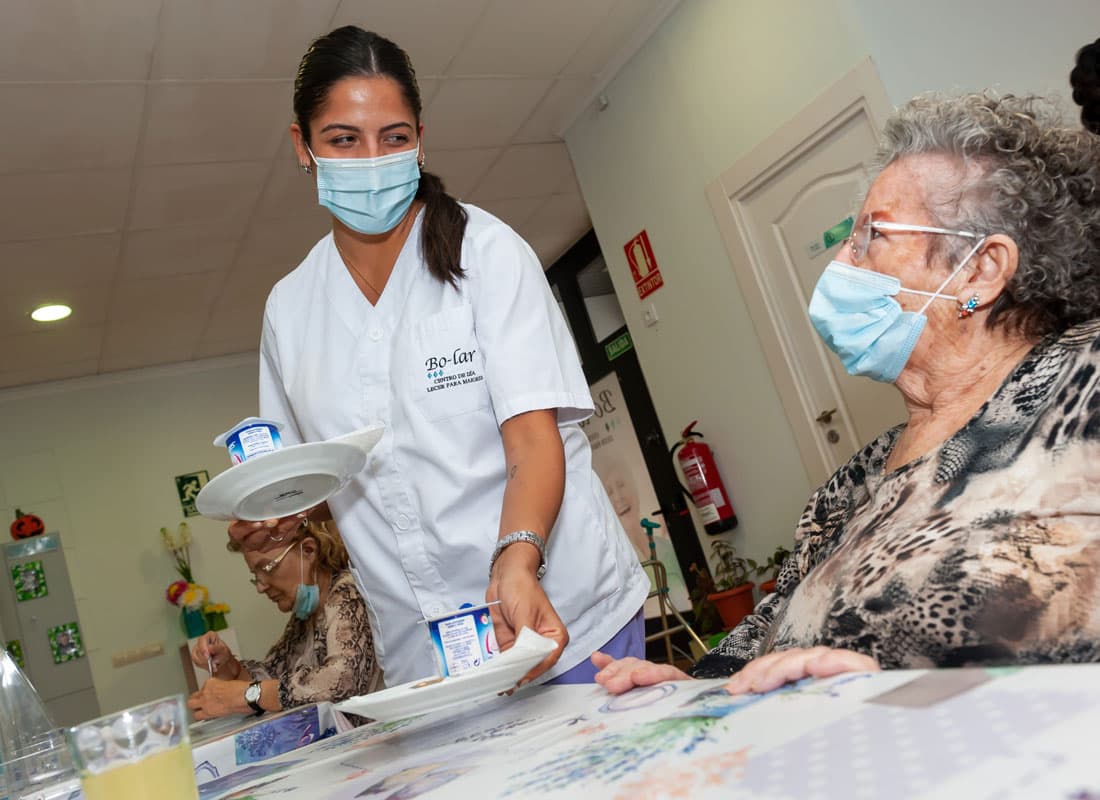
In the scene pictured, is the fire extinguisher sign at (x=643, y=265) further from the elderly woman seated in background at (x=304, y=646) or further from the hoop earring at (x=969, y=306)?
the hoop earring at (x=969, y=306)

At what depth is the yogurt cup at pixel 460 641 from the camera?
1005 mm

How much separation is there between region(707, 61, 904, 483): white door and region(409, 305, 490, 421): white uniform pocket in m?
2.24

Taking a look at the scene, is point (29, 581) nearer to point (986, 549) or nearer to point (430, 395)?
point (430, 395)

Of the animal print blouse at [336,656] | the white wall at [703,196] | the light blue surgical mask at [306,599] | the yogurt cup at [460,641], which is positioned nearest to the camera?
the yogurt cup at [460,641]

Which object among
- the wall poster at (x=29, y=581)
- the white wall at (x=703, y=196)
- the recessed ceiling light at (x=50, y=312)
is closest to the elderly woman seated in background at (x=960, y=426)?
the white wall at (x=703, y=196)

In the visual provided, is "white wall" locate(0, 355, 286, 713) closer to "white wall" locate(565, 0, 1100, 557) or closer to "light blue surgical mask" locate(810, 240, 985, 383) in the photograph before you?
"white wall" locate(565, 0, 1100, 557)

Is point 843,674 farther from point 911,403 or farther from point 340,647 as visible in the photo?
point 340,647

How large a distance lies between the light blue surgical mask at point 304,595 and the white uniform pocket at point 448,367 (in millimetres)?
1184

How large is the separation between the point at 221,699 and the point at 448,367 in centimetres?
142

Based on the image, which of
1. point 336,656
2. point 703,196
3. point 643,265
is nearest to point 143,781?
point 336,656

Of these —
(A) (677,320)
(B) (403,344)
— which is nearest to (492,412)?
(B) (403,344)

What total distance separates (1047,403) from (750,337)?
9.21 feet

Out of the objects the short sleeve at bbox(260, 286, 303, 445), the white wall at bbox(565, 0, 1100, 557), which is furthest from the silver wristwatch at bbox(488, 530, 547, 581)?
the white wall at bbox(565, 0, 1100, 557)

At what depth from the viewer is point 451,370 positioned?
1362 millimetres
